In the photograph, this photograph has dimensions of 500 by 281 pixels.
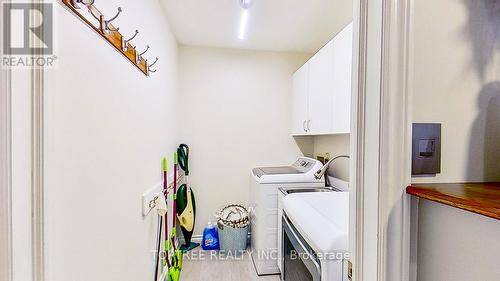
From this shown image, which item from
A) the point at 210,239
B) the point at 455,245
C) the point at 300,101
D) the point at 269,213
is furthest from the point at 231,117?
the point at 455,245

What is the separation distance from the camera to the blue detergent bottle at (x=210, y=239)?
275 centimetres

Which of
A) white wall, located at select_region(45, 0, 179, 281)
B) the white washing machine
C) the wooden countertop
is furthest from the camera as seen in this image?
the white washing machine

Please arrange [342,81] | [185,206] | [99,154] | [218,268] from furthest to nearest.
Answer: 1. [185,206]
2. [218,268]
3. [342,81]
4. [99,154]

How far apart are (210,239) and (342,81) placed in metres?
2.16

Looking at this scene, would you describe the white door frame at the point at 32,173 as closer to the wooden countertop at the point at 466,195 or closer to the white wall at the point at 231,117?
the wooden countertop at the point at 466,195

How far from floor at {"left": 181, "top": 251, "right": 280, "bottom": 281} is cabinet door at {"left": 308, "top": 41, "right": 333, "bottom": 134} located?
1.48m

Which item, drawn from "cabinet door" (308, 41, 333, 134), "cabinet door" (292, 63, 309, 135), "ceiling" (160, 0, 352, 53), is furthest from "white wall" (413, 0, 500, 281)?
"cabinet door" (292, 63, 309, 135)

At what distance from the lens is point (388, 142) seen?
59 cm

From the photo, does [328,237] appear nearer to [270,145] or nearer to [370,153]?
[370,153]

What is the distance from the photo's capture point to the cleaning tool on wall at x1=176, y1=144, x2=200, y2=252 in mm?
2645

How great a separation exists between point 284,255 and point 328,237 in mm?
823

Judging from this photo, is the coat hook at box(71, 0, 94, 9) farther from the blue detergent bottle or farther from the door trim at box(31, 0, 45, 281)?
the blue detergent bottle

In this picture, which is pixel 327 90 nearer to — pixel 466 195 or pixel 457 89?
pixel 457 89

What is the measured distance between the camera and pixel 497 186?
60 centimetres
